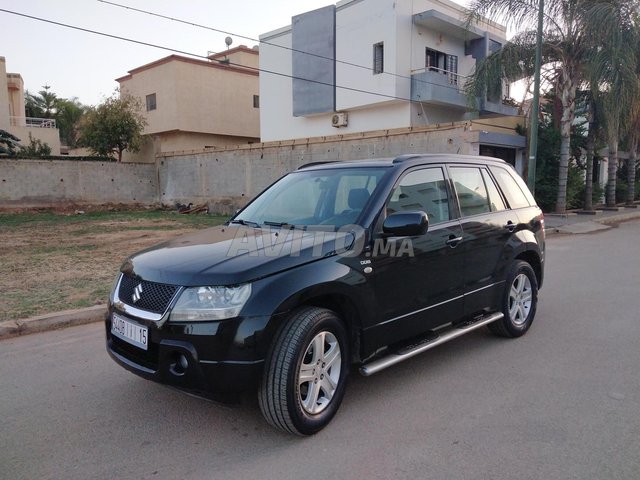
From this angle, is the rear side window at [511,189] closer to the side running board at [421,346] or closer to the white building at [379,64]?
the side running board at [421,346]

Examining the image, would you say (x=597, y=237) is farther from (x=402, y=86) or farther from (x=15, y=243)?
(x=15, y=243)

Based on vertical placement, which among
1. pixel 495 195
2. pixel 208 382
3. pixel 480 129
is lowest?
pixel 208 382

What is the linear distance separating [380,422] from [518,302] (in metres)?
2.49

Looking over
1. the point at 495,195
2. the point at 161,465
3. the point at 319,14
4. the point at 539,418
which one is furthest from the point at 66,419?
the point at 319,14

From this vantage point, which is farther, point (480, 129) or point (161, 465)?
point (480, 129)

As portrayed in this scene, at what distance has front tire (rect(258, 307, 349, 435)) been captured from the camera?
9.87ft

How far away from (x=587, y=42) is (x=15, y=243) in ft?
Answer: 58.7

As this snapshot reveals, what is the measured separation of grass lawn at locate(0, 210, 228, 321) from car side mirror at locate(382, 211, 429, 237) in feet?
14.2

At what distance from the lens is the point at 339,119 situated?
2580 cm

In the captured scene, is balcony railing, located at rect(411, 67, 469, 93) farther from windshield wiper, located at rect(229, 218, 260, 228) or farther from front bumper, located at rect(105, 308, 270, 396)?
front bumper, located at rect(105, 308, 270, 396)

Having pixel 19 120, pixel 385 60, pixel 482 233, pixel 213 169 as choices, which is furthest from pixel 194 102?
pixel 482 233

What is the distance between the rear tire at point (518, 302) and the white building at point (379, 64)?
17415 millimetres

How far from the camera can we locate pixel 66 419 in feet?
11.5

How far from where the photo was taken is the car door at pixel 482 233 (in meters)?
4.47
